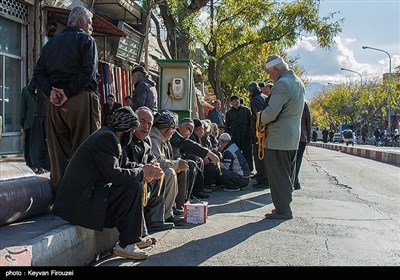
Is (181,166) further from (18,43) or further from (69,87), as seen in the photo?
(18,43)

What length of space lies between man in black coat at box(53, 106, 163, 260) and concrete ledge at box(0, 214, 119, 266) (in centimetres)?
17

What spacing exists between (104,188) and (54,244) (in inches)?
26.2

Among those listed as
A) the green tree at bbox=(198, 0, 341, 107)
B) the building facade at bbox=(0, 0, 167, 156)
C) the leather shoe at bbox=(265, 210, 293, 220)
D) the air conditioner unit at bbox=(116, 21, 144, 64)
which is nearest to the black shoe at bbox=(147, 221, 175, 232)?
the leather shoe at bbox=(265, 210, 293, 220)

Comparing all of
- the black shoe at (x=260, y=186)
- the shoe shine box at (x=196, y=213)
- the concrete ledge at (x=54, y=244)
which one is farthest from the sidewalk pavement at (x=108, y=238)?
the black shoe at (x=260, y=186)

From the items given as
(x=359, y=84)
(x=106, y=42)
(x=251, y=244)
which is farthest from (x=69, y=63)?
(x=359, y=84)

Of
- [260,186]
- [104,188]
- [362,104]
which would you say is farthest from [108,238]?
[362,104]

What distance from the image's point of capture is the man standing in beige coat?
632 centimetres

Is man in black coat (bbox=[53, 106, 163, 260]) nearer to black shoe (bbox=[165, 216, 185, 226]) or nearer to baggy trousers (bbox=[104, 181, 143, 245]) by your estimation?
baggy trousers (bbox=[104, 181, 143, 245])

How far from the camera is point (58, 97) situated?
4676mm

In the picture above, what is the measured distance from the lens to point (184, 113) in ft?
39.5

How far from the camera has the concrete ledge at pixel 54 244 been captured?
3406mm

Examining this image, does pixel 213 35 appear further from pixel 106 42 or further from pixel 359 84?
pixel 359 84

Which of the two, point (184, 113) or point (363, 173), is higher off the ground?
point (184, 113)
